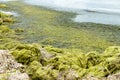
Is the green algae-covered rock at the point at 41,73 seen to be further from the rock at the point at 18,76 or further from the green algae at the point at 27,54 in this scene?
the green algae at the point at 27,54

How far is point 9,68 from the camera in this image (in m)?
16.1

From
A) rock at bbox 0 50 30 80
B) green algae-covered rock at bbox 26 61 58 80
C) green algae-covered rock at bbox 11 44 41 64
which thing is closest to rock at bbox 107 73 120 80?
green algae-covered rock at bbox 26 61 58 80

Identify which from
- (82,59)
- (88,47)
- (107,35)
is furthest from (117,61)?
(107,35)

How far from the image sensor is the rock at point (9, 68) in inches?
577

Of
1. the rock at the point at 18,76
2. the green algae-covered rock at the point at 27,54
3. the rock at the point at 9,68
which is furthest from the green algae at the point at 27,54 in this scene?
the rock at the point at 18,76

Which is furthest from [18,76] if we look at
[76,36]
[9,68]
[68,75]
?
[76,36]

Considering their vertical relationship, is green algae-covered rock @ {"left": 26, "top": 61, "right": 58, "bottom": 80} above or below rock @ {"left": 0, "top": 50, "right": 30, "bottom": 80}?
below

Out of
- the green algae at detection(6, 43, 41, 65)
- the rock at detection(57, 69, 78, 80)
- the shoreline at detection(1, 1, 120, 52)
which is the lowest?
the shoreline at detection(1, 1, 120, 52)

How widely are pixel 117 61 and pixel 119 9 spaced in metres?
52.2

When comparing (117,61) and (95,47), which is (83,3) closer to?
(95,47)

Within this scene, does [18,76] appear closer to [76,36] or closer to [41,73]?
[41,73]

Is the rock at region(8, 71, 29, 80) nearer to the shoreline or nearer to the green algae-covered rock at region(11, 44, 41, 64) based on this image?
the green algae-covered rock at region(11, 44, 41, 64)

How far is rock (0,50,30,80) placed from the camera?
14655 millimetres

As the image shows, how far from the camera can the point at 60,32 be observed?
128ft
